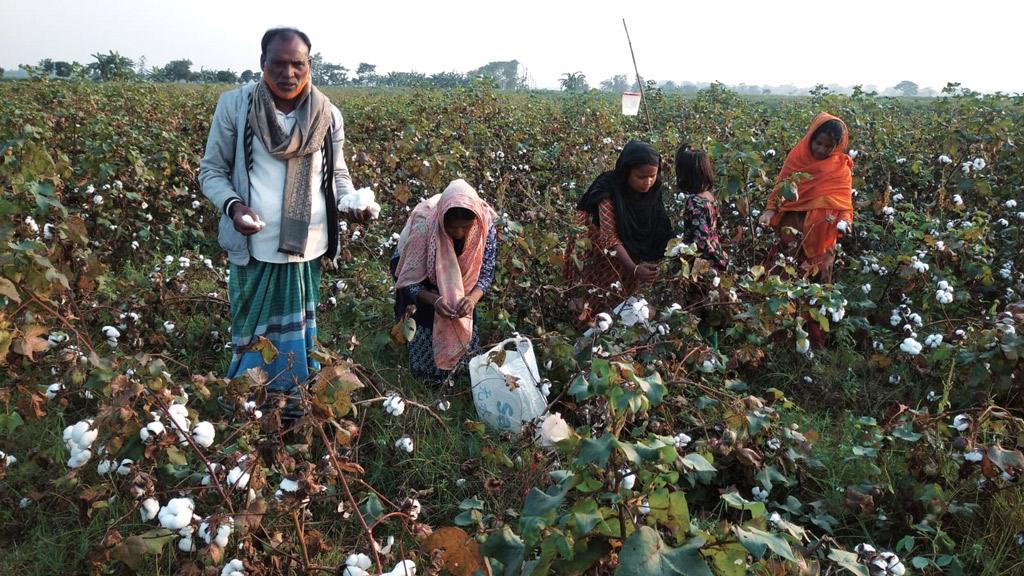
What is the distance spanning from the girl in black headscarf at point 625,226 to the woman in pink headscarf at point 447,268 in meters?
0.56

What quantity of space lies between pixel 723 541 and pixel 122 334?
3.10 metres

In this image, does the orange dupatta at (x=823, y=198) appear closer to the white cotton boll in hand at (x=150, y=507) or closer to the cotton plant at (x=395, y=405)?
the cotton plant at (x=395, y=405)

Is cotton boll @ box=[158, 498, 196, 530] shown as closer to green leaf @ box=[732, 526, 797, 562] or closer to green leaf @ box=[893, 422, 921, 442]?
green leaf @ box=[732, 526, 797, 562]

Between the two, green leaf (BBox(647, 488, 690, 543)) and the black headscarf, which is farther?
the black headscarf

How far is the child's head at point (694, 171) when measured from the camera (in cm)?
339

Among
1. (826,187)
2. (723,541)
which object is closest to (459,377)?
(723,541)

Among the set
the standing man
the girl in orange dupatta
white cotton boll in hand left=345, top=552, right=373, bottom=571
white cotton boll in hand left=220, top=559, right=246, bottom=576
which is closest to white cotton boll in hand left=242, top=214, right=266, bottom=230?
the standing man

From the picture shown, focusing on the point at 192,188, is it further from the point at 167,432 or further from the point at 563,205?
the point at 167,432

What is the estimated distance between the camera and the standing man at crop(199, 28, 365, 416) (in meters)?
2.46

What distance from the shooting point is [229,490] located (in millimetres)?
1700

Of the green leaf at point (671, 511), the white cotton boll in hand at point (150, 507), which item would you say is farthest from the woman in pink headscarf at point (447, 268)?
the green leaf at point (671, 511)

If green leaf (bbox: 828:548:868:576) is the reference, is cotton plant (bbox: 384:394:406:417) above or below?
above

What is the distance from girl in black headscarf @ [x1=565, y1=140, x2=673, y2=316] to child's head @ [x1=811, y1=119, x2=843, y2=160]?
1.11 m

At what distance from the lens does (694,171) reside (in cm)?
341
